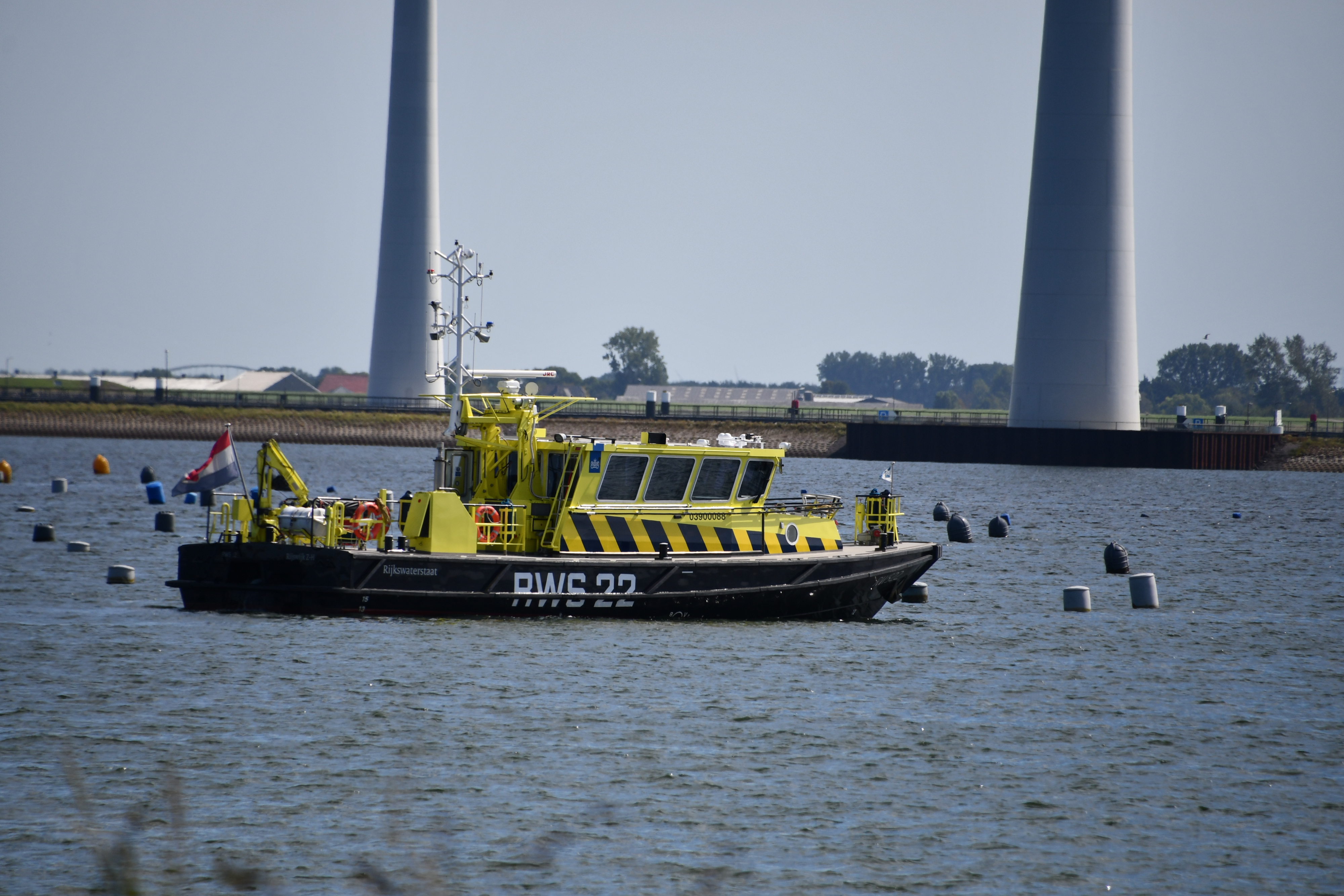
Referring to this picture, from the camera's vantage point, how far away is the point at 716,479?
22234mm

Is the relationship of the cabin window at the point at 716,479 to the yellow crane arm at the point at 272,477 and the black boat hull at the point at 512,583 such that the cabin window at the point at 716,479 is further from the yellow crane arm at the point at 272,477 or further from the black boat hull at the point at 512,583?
the yellow crane arm at the point at 272,477

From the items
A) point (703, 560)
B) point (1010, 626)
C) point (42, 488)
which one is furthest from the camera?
point (42, 488)

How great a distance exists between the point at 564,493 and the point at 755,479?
299cm

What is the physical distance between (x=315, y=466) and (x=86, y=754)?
2124 inches

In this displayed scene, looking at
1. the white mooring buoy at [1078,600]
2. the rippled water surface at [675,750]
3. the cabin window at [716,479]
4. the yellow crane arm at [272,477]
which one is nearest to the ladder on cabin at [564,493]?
the rippled water surface at [675,750]

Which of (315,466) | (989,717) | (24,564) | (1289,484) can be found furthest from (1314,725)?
(1289,484)

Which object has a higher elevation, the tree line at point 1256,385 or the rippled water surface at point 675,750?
the tree line at point 1256,385

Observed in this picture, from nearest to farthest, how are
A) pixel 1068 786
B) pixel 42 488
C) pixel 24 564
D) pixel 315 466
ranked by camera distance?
pixel 1068 786, pixel 24 564, pixel 42 488, pixel 315 466

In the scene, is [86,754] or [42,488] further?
[42,488]

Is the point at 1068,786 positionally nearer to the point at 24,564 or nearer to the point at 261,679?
the point at 261,679

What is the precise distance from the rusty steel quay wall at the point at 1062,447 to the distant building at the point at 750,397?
75.8 m

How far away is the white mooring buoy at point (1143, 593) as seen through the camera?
27344 mm

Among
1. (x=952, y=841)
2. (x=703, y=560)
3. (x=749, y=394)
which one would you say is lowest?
(x=952, y=841)

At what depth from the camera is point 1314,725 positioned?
1748cm
